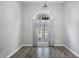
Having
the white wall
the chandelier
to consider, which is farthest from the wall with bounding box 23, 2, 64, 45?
the white wall

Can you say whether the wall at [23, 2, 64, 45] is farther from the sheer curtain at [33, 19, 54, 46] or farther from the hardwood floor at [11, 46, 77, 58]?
the hardwood floor at [11, 46, 77, 58]

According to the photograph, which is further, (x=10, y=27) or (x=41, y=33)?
(x=10, y=27)

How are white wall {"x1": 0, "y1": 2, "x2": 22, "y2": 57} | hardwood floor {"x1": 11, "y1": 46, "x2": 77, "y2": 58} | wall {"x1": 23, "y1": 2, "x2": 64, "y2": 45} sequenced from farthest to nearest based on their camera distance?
white wall {"x1": 0, "y1": 2, "x2": 22, "y2": 57}
hardwood floor {"x1": 11, "y1": 46, "x2": 77, "y2": 58}
wall {"x1": 23, "y1": 2, "x2": 64, "y2": 45}

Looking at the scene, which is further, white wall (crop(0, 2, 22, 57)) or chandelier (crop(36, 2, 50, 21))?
white wall (crop(0, 2, 22, 57))

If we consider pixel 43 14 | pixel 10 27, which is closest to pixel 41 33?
pixel 43 14

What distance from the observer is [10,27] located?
258cm

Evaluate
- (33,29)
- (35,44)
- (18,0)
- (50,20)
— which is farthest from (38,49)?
(18,0)

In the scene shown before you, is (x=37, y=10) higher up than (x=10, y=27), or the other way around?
(x=37, y=10)

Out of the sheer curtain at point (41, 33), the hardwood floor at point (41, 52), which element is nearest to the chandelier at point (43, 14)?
the sheer curtain at point (41, 33)

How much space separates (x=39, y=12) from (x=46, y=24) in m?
0.28

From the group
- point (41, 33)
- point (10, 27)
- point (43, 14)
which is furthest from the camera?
point (10, 27)

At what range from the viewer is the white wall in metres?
2.27

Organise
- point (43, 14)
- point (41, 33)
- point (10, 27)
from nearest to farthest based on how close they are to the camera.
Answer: point (41, 33) < point (43, 14) < point (10, 27)

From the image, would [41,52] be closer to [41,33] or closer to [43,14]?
[41,33]
